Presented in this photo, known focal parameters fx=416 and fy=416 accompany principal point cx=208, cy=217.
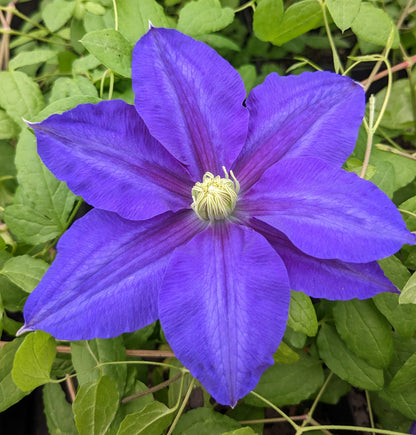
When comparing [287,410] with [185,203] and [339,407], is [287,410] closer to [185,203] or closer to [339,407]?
[339,407]

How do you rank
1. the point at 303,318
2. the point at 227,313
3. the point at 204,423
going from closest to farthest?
the point at 227,313 < the point at 303,318 < the point at 204,423

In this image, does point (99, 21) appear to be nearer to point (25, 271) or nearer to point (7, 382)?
point (25, 271)

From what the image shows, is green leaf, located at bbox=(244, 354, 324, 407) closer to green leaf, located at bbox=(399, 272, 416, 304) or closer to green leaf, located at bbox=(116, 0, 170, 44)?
green leaf, located at bbox=(399, 272, 416, 304)

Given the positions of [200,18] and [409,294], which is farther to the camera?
[200,18]

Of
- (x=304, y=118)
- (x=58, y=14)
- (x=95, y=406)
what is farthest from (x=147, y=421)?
(x=58, y=14)

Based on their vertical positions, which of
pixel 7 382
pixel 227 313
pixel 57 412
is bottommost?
pixel 57 412

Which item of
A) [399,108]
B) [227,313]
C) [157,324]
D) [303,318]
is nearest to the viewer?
[227,313]
